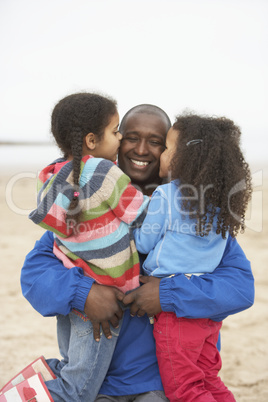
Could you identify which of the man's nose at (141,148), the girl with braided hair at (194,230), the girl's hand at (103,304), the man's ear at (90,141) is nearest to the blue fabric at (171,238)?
the girl with braided hair at (194,230)

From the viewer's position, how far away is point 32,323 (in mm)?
4848

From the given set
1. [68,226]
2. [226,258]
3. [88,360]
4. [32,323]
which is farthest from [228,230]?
[32,323]

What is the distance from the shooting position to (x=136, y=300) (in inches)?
81.0

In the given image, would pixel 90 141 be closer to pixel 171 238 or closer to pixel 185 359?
pixel 171 238

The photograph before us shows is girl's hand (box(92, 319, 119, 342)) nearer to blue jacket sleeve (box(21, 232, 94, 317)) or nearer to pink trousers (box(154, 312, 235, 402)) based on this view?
blue jacket sleeve (box(21, 232, 94, 317))

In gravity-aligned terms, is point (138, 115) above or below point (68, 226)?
above

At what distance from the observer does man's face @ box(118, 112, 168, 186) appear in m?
2.71

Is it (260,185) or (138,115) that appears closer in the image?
(138,115)

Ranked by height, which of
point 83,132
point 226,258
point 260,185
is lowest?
point 260,185

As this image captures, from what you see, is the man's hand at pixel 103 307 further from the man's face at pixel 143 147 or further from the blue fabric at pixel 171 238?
the man's face at pixel 143 147

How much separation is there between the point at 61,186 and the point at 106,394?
1.10m

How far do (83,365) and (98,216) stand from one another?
0.73m

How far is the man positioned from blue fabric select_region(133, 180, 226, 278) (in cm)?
7

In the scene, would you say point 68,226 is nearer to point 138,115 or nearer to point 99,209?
point 99,209
